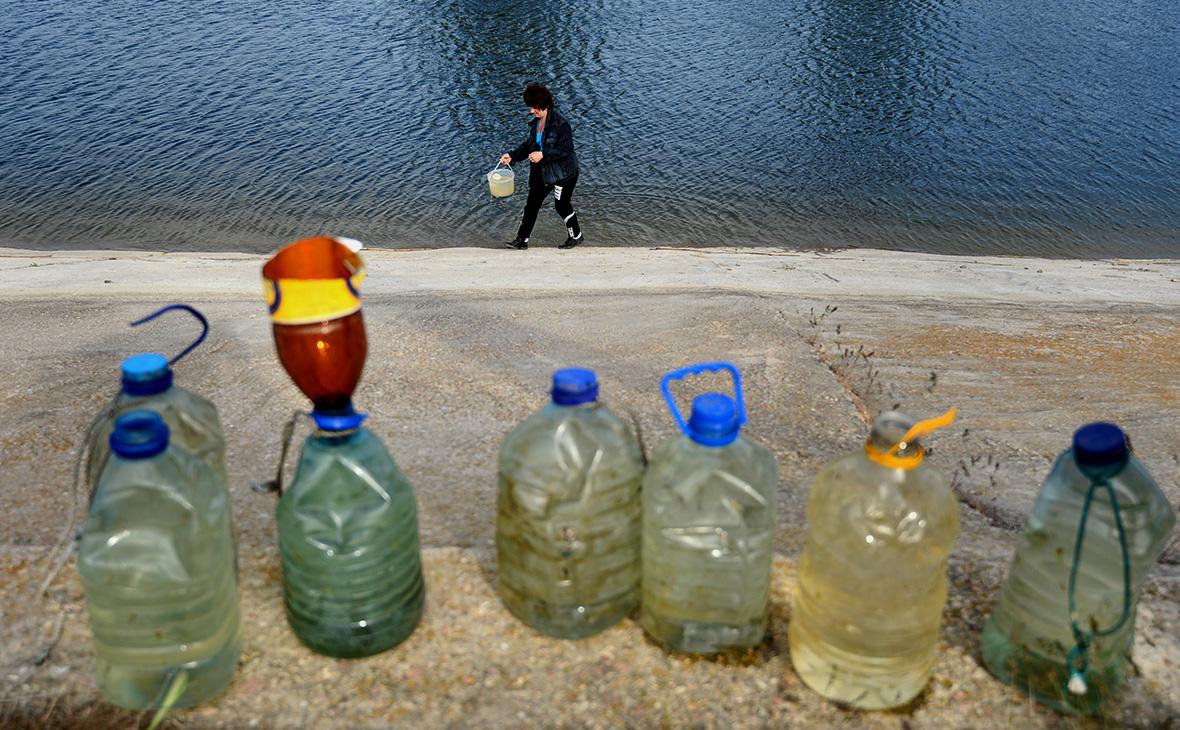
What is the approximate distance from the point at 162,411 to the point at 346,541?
0.83m

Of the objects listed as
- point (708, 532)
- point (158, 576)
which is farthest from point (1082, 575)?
point (158, 576)

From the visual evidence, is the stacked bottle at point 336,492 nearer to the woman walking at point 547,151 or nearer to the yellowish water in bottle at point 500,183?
the woman walking at point 547,151

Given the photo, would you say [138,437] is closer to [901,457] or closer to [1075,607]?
[901,457]

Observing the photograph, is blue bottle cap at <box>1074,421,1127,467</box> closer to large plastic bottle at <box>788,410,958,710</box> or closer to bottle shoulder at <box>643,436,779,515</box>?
large plastic bottle at <box>788,410,958,710</box>

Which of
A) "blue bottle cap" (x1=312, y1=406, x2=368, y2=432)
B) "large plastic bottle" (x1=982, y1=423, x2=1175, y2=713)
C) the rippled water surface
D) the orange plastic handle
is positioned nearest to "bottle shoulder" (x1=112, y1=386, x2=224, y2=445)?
"blue bottle cap" (x1=312, y1=406, x2=368, y2=432)

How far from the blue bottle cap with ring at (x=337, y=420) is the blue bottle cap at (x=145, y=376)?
579mm

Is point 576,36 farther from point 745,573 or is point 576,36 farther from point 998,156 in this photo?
point 745,573

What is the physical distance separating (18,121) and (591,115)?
1050 cm

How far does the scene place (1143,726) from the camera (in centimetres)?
303

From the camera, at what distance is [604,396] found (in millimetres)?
5832

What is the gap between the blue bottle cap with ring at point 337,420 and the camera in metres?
2.91

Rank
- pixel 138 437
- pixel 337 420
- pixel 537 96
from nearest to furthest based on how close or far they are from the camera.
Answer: pixel 138 437
pixel 337 420
pixel 537 96

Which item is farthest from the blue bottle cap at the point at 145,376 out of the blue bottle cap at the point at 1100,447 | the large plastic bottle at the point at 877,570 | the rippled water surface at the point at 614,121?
the rippled water surface at the point at 614,121

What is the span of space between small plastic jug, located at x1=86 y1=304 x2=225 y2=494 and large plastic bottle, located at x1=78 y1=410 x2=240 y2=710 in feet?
1.11
